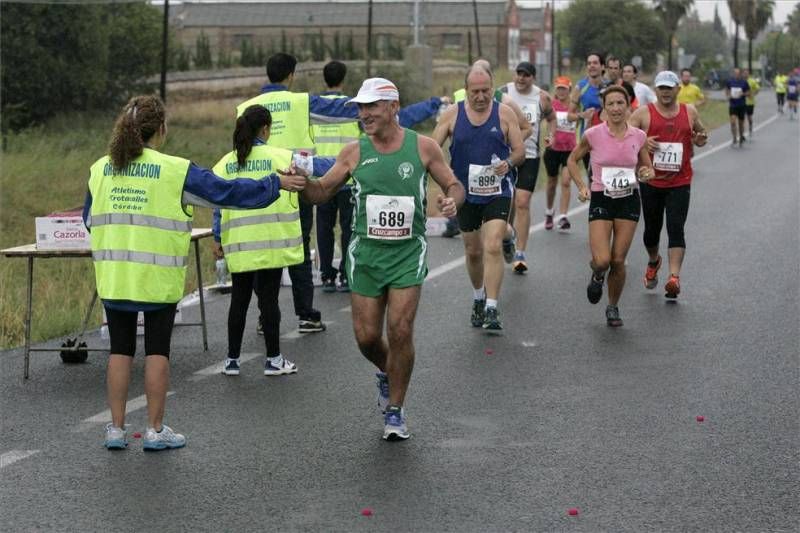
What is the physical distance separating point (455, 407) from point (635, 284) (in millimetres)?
5665

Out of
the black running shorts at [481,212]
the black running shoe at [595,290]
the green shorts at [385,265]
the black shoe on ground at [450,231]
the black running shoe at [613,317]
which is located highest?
the black running shorts at [481,212]

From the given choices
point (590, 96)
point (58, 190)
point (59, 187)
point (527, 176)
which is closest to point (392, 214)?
point (527, 176)

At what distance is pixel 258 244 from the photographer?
33.2 feet

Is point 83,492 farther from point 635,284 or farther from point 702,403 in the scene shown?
point 635,284

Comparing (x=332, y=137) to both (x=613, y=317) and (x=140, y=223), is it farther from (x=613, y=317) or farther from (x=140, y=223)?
(x=140, y=223)

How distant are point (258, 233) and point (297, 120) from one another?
202cm

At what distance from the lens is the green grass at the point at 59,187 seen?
13.3 m

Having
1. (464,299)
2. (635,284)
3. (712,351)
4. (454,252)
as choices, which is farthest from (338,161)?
(454,252)

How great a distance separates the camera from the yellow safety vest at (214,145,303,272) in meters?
10.1

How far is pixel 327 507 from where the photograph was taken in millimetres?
6871

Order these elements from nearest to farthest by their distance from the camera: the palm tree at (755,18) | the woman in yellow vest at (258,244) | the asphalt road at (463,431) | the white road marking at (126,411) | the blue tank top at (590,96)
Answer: the asphalt road at (463,431)
the white road marking at (126,411)
the woman in yellow vest at (258,244)
the blue tank top at (590,96)
the palm tree at (755,18)

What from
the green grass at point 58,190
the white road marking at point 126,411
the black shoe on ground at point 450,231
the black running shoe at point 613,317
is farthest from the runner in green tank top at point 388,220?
the black shoe on ground at point 450,231

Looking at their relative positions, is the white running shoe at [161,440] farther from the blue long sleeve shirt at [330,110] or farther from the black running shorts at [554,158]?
the black running shorts at [554,158]

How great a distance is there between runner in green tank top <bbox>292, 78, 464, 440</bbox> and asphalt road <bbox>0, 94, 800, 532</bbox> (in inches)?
18.1
